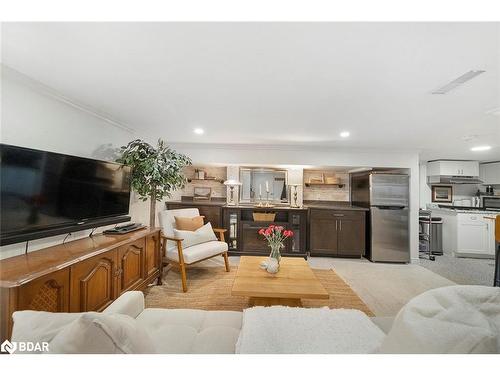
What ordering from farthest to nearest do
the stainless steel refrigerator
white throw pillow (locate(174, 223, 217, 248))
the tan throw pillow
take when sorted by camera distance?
the stainless steel refrigerator → the tan throw pillow → white throw pillow (locate(174, 223, 217, 248))

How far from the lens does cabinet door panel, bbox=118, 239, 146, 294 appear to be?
217cm

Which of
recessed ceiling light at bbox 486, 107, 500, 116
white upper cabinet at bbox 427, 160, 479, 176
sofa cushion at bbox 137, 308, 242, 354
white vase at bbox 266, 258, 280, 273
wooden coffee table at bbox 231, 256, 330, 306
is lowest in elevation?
wooden coffee table at bbox 231, 256, 330, 306

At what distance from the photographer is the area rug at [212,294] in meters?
2.43

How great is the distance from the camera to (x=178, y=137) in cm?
378

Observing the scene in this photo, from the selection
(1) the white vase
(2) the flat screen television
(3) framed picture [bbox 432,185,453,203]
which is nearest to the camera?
(2) the flat screen television

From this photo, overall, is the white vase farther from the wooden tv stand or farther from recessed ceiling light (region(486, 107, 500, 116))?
recessed ceiling light (region(486, 107, 500, 116))

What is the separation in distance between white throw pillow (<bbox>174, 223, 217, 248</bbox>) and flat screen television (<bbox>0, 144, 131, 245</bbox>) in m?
0.87

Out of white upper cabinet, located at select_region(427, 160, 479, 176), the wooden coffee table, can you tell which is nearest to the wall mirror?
the wooden coffee table

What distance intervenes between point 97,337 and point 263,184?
167 inches

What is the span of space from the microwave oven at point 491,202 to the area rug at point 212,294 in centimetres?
504

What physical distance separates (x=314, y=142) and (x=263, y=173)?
136cm

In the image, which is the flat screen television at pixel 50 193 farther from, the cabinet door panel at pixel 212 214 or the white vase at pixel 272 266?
the cabinet door panel at pixel 212 214

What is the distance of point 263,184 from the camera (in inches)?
190
